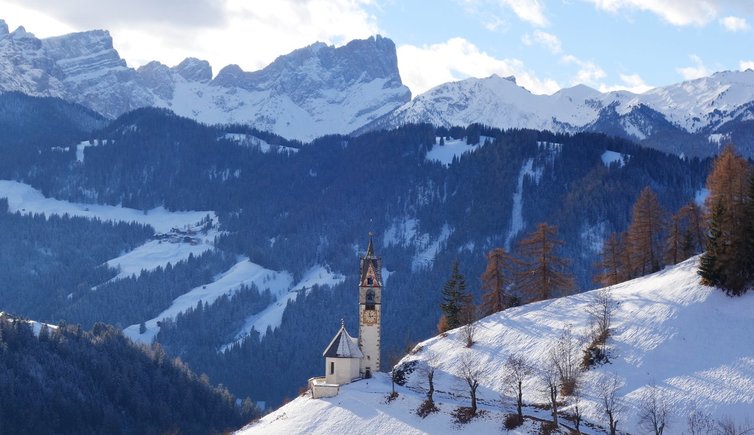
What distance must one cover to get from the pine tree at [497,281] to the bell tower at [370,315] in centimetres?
1513

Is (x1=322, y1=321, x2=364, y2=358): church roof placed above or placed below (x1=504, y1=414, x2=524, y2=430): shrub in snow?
above

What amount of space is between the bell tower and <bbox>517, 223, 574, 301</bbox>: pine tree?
757 inches

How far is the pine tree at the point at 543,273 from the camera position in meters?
129

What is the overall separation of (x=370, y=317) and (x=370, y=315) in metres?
0.23

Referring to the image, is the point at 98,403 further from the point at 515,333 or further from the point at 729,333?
the point at 729,333

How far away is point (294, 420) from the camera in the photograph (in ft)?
347

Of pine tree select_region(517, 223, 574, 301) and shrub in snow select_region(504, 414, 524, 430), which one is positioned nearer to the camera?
shrub in snow select_region(504, 414, 524, 430)

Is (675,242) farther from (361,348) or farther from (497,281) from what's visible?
(361,348)

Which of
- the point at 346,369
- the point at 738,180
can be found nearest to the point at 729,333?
the point at 738,180

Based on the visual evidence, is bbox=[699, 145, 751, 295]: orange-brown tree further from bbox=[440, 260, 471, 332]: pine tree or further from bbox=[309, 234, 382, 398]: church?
bbox=[309, 234, 382, 398]: church

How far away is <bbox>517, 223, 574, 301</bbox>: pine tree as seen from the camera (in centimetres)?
12888

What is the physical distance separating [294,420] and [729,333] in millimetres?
42155

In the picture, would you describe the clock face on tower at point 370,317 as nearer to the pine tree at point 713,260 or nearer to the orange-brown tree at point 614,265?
the orange-brown tree at point 614,265

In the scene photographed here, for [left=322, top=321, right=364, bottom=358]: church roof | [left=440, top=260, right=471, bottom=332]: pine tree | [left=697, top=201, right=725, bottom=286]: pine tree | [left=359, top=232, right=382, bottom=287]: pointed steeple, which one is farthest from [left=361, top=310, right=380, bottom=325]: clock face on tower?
[left=697, top=201, right=725, bottom=286]: pine tree
